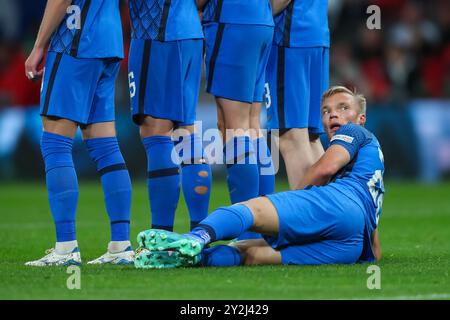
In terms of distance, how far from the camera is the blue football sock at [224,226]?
16.2ft

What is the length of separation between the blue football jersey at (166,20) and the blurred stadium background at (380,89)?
7.18m

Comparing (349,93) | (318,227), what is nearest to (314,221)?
(318,227)

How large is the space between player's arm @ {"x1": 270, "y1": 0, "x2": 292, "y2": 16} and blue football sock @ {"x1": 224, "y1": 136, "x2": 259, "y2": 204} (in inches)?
38.6

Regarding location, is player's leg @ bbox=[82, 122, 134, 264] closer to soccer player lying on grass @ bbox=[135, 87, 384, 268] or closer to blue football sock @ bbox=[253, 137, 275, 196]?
soccer player lying on grass @ bbox=[135, 87, 384, 268]

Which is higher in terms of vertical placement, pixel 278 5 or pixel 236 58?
pixel 278 5

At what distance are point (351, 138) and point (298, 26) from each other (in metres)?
1.08

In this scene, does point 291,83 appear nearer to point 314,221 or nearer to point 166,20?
point 166,20

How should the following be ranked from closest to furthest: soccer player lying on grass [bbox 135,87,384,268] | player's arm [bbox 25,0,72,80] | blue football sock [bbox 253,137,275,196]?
soccer player lying on grass [bbox 135,87,384,268], player's arm [bbox 25,0,72,80], blue football sock [bbox 253,137,275,196]

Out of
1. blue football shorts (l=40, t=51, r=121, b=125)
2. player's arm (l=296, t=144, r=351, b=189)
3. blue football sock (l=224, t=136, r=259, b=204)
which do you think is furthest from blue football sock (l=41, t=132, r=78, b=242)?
player's arm (l=296, t=144, r=351, b=189)

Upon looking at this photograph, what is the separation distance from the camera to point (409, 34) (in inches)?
598

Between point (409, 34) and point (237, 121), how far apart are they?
10.1m

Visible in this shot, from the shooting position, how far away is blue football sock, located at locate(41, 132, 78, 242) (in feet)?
18.0

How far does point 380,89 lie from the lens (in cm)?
1482

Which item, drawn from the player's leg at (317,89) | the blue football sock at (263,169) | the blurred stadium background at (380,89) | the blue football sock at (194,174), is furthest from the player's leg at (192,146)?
the blurred stadium background at (380,89)
